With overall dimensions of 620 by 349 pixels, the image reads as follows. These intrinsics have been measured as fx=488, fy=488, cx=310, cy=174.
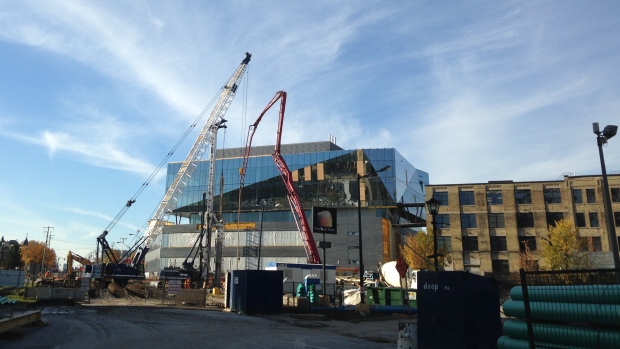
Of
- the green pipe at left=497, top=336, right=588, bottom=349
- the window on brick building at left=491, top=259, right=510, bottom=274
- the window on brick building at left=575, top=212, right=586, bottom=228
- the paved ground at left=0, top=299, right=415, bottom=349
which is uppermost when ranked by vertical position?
the window on brick building at left=575, top=212, right=586, bottom=228

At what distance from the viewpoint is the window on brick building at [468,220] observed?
64.9 meters

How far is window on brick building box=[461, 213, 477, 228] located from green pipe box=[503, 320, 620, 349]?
58235mm

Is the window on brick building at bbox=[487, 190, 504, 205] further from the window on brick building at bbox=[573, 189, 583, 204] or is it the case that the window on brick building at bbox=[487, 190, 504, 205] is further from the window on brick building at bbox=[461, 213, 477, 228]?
the window on brick building at bbox=[573, 189, 583, 204]

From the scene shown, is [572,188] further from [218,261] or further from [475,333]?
[475,333]

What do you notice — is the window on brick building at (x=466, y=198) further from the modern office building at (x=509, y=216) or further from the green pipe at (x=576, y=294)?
the green pipe at (x=576, y=294)

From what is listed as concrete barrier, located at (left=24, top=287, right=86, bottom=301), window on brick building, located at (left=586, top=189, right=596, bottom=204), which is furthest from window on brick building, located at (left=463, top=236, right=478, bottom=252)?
concrete barrier, located at (left=24, top=287, right=86, bottom=301)

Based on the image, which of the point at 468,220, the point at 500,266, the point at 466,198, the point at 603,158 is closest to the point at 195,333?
the point at 603,158

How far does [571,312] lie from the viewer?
27.6 feet

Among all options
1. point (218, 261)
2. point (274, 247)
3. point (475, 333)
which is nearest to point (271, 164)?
point (274, 247)

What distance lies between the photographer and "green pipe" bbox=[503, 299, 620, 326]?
7.85 metres

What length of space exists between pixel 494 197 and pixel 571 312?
6013cm

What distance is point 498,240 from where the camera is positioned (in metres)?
63.9

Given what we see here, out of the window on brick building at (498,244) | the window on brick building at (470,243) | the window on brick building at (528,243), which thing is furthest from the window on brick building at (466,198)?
the window on brick building at (528,243)

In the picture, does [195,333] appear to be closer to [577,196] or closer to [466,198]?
[466,198]
